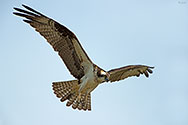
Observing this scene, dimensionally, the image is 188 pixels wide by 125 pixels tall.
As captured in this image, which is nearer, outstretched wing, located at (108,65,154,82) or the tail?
outstretched wing, located at (108,65,154,82)

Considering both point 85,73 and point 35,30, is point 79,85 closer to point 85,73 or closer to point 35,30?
point 85,73

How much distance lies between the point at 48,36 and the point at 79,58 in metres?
1.03

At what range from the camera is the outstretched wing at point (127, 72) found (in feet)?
43.8

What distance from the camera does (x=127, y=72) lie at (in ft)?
45.4

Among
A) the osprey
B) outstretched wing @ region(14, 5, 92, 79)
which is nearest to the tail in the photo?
the osprey

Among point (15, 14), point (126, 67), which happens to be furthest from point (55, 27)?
point (126, 67)

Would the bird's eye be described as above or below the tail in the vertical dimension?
above

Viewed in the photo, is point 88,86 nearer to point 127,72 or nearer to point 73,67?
point 73,67

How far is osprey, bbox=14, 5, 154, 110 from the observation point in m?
12.9

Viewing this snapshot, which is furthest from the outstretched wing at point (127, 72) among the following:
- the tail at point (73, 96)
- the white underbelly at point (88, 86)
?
the tail at point (73, 96)

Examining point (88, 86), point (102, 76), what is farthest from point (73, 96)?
point (102, 76)

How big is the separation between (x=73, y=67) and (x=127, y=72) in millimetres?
1572

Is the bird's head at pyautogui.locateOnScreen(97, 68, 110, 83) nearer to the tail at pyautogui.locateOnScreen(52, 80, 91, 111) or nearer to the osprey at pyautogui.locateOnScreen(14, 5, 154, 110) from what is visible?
the osprey at pyautogui.locateOnScreen(14, 5, 154, 110)

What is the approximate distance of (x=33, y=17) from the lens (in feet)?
41.7
